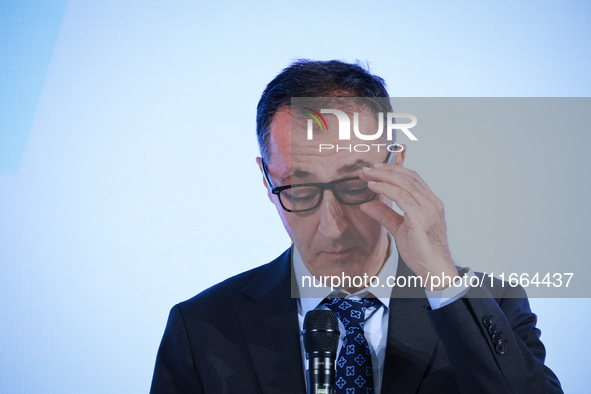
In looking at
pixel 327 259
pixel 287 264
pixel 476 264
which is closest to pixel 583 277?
pixel 476 264

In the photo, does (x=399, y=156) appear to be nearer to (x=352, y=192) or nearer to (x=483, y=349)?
(x=352, y=192)

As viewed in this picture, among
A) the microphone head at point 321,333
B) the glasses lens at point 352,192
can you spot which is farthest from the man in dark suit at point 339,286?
the microphone head at point 321,333

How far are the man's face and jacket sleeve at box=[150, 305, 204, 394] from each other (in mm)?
555

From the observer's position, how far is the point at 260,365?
179cm

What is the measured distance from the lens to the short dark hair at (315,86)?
1935 mm

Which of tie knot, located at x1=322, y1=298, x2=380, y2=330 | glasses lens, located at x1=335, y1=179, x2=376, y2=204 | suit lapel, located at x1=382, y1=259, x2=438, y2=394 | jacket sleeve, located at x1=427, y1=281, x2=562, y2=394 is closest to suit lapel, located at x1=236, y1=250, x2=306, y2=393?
tie knot, located at x1=322, y1=298, x2=380, y2=330

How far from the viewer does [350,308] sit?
1.79 m

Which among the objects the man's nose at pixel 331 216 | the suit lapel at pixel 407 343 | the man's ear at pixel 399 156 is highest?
the man's ear at pixel 399 156

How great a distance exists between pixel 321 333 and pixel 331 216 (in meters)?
0.59

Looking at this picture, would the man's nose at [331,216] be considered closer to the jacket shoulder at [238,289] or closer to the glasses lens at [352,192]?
the glasses lens at [352,192]

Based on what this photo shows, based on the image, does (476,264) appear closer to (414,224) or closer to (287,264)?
(414,224)

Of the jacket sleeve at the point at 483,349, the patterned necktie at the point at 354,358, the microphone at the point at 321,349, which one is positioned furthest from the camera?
the patterned necktie at the point at 354,358

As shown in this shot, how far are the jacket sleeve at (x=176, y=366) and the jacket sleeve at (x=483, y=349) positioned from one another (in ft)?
3.10

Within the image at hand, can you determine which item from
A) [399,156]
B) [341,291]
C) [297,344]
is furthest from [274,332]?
[399,156]
